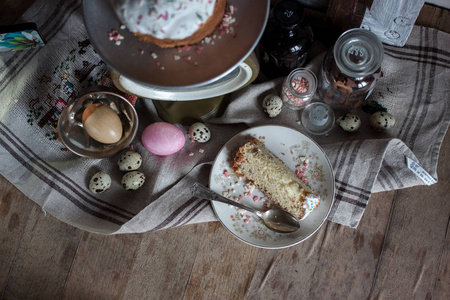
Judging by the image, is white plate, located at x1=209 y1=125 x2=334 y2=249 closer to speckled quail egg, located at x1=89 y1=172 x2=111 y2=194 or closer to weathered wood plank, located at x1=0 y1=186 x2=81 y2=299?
speckled quail egg, located at x1=89 y1=172 x2=111 y2=194

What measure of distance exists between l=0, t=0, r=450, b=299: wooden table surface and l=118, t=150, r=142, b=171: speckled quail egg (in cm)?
16

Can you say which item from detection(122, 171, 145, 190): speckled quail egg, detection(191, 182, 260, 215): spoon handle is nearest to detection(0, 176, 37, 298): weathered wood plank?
detection(122, 171, 145, 190): speckled quail egg

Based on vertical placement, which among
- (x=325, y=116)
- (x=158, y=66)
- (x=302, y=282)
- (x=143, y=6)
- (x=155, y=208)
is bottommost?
(x=302, y=282)

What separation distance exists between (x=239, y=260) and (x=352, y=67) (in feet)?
1.59

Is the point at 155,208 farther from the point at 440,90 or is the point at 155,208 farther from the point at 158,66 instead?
the point at 440,90

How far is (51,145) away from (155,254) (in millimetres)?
352

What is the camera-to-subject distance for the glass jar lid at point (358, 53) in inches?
30.7

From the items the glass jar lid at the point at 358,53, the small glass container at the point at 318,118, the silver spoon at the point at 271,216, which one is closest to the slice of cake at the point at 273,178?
the silver spoon at the point at 271,216

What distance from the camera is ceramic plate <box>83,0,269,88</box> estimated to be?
60 cm

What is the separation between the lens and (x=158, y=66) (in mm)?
611

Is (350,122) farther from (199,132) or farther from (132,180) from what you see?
(132,180)

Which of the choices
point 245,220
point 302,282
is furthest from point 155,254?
point 302,282

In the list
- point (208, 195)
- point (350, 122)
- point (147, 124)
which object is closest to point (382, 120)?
point (350, 122)

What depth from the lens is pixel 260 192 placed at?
87cm
